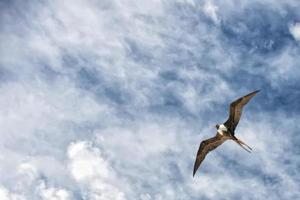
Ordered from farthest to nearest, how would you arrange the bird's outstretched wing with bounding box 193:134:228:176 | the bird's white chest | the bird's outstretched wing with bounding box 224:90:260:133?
the bird's outstretched wing with bounding box 193:134:228:176
the bird's white chest
the bird's outstretched wing with bounding box 224:90:260:133

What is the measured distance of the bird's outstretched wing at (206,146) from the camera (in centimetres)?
6009

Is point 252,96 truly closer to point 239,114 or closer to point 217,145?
point 239,114

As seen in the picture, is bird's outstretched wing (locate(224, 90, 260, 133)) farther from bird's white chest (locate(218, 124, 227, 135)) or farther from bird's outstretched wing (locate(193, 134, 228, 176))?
bird's outstretched wing (locate(193, 134, 228, 176))

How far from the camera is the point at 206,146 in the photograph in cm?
6134

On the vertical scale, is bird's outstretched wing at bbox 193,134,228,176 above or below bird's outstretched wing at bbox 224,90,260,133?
above

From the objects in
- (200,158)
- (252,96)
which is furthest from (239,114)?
(200,158)

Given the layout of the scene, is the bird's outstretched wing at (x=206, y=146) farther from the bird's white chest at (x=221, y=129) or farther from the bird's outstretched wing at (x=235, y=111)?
the bird's outstretched wing at (x=235, y=111)

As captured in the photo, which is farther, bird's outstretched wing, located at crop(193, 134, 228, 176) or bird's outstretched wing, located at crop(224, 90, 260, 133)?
bird's outstretched wing, located at crop(193, 134, 228, 176)

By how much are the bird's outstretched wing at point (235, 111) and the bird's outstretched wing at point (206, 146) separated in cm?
279

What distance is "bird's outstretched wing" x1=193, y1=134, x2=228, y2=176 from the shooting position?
60.1 metres

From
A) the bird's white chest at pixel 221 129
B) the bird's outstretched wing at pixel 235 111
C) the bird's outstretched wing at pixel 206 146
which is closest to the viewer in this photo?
the bird's outstretched wing at pixel 235 111

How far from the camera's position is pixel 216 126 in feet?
194

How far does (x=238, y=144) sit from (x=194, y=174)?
851 cm

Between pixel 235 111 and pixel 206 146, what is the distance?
24.1 ft
